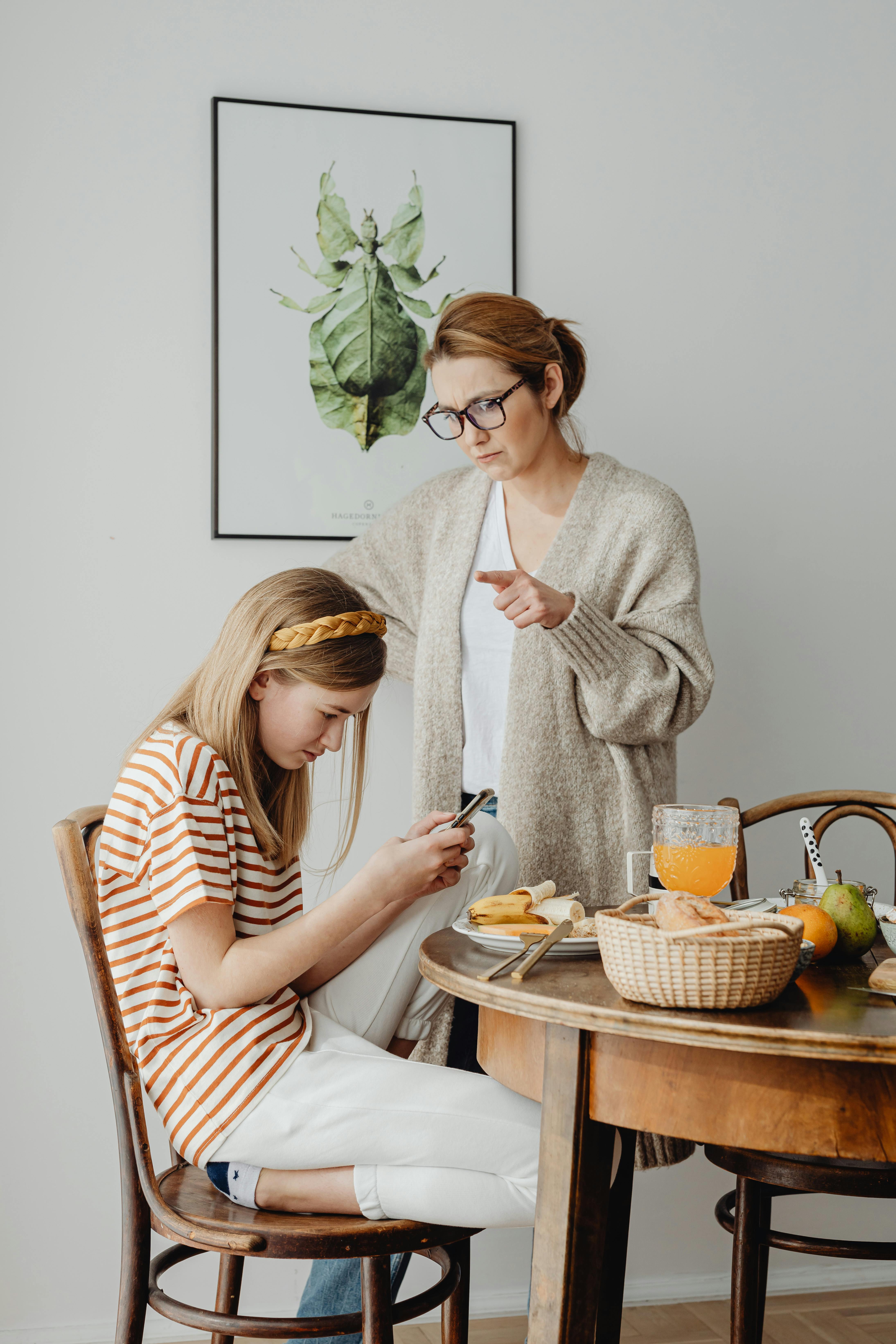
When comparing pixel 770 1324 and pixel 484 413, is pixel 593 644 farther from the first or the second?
pixel 770 1324

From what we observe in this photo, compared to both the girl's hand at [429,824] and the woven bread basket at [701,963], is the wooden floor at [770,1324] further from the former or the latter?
the woven bread basket at [701,963]

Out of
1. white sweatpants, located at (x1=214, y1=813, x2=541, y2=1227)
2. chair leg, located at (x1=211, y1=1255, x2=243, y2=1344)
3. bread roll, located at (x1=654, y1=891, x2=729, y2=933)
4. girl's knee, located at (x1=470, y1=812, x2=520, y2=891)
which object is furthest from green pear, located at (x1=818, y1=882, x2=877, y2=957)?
chair leg, located at (x1=211, y1=1255, x2=243, y2=1344)

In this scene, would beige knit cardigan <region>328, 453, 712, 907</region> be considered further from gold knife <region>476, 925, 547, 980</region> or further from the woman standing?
gold knife <region>476, 925, 547, 980</region>

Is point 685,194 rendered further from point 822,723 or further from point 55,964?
point 55,964

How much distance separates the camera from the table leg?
0.85m

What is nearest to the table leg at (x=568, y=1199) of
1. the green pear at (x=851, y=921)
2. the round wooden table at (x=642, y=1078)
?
the round wooden table at (x=642, y=1078)

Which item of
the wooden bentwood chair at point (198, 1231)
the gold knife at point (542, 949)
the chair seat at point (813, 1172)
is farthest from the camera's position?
the chair seat at point (813, 1172)

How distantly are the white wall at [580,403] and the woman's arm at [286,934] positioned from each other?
831 millimetres

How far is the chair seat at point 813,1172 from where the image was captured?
1.21 metres

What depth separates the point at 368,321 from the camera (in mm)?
1948

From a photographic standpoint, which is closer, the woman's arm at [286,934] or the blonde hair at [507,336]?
the woman's arm at [286,934]

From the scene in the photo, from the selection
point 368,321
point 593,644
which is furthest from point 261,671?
point 368,321

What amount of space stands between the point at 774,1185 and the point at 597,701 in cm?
65

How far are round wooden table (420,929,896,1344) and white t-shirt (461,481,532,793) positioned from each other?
0.72m
